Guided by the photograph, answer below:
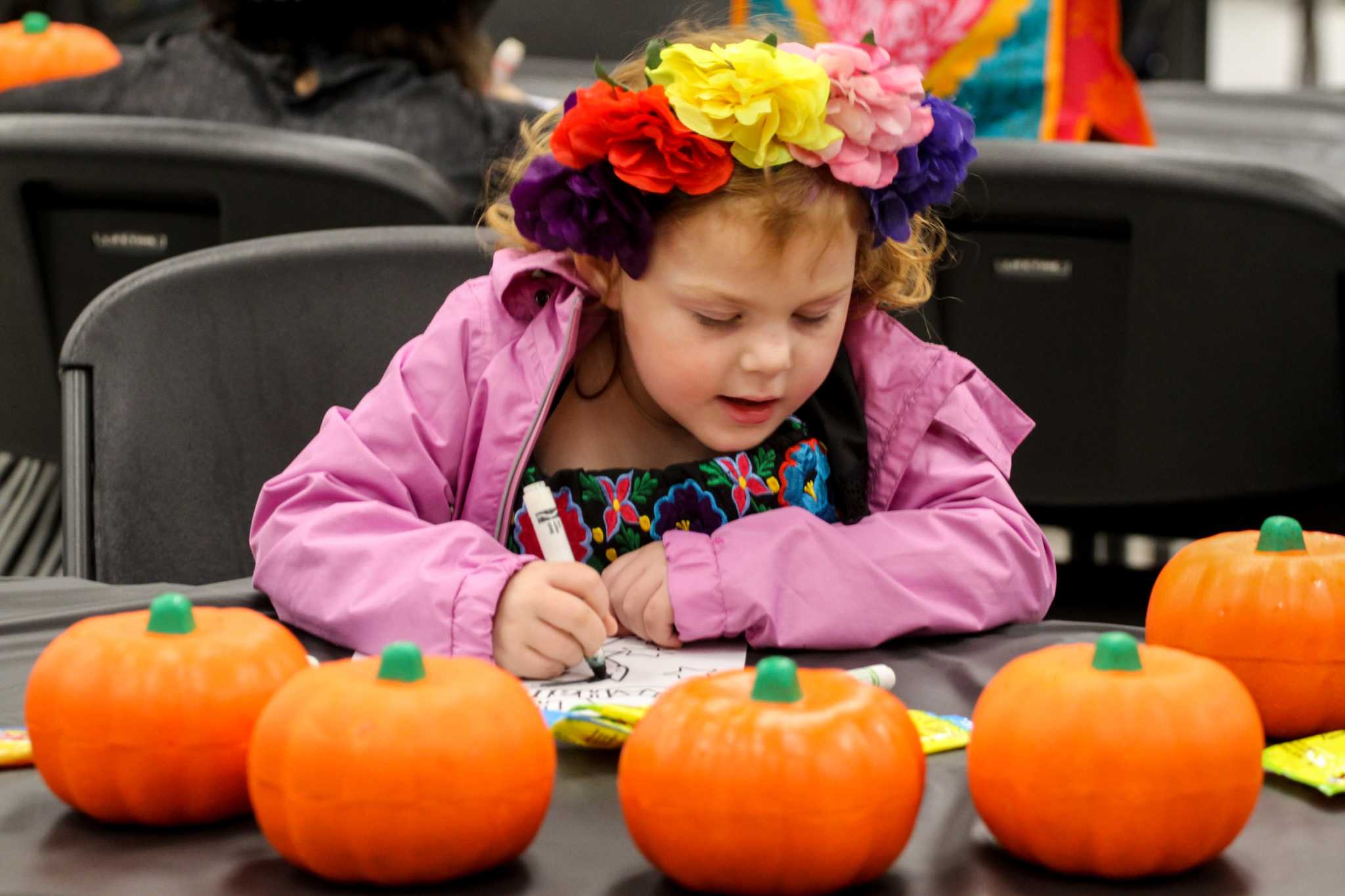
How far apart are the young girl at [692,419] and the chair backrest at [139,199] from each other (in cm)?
67

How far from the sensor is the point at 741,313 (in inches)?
48.5

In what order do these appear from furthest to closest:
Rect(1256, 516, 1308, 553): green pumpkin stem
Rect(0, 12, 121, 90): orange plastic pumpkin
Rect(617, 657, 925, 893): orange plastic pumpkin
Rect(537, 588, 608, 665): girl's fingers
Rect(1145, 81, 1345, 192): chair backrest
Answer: Rect(1145, 81, 1345, 192): chair backrest < Rect(0, 12, 121, 90): orange plastic pumpkin < Rect(537, 588, 608, 665): girl's fingers < Rect(1256, 516, 1308, 553): green pumpkin stem < Rect(617, 657, 925, 893): orange plastic pumpkin

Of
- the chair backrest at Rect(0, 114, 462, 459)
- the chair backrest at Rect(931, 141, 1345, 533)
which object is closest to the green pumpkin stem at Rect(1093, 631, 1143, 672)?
the chair backrest at Rect(931, 141, 1345, 533)

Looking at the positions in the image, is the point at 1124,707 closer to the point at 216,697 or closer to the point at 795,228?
the point at 216,697

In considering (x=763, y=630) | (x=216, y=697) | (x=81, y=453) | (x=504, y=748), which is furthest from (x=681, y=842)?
(x=81, y=453)

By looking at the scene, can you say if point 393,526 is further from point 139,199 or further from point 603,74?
point 139,199

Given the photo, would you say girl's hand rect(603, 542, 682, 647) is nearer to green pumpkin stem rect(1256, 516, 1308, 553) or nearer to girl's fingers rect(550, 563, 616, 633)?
girl's fingers rect(550, 563, 616, 633)

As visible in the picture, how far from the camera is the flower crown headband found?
1.16 metres

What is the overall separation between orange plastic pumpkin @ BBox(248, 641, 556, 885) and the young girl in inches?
13.6

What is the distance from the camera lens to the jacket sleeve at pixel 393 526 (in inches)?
43.2

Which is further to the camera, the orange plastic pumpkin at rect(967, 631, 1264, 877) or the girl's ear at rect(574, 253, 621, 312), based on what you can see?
the girl's ear at rect(574, 253, 621, 312)

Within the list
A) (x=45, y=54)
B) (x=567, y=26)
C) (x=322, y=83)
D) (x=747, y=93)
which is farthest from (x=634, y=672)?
(x=567, y=26)

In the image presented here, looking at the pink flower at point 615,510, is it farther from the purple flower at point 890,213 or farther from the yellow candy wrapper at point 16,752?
the yellow candy wrapper at point 16,752

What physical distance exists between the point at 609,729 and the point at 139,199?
148cm
